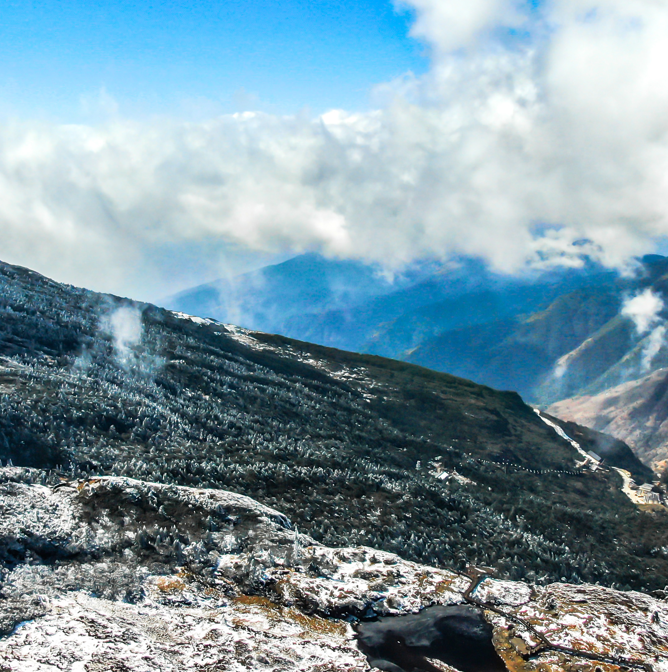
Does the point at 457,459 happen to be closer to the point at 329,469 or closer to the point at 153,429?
the point at 329,469

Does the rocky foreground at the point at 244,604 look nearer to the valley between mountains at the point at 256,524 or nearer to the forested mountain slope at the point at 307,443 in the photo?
the valley between mountains at the point at 256,524

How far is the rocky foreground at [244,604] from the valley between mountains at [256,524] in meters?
0.09

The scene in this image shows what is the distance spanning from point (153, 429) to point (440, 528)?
2807 cm

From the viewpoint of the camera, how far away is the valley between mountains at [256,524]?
16.1 metres

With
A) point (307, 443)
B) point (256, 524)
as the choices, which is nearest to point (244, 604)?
point (256, 524)

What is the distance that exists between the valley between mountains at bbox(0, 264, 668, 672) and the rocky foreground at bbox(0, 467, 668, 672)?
0.30 feet

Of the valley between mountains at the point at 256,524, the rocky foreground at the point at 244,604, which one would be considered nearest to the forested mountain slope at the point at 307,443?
the valley between mountains at the point at 256,524

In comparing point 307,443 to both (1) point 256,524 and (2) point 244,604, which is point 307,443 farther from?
(2) point 244,604

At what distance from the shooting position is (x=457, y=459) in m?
83.9

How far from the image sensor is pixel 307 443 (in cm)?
6225

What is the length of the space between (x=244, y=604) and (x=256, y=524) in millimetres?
6693

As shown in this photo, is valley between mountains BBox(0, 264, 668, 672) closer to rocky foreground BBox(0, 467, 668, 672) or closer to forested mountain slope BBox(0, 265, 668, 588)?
rocky foreground BBox(0, 467, 668, 672)

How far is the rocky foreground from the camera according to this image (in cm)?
1463

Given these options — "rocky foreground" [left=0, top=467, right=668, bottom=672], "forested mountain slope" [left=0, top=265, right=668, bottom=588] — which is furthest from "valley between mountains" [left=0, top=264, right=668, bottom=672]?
"forested mountain slope" [left=0, top=265, right=668, bottom=588]
